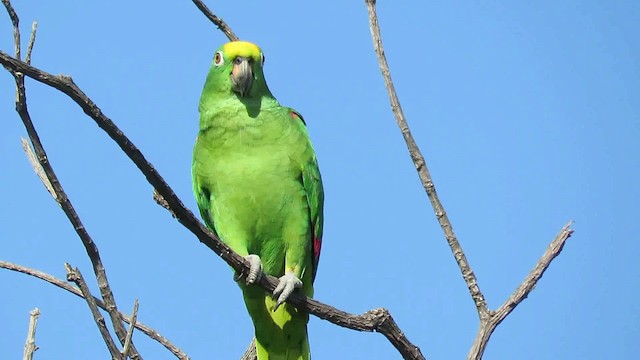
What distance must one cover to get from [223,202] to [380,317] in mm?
1632

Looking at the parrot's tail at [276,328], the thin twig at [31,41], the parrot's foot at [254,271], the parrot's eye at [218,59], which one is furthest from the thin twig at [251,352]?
the thin twig at [31,41]

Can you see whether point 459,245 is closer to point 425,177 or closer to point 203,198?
point 425,177

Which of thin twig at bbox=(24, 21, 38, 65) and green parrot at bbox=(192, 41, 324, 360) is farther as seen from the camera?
green parrot at bbox=(192, 41, 324, 360)

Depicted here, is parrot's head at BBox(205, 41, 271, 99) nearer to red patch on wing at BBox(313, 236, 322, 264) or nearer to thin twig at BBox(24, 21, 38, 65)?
red patch on wing at BBox(313, 236, 322, 264)

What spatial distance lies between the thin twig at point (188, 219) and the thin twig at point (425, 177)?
38 cm

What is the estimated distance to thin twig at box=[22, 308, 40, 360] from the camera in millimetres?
2959

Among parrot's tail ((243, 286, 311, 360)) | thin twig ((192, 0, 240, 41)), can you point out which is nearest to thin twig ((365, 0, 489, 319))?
parrot's tail ((243, 286, 311, 360))

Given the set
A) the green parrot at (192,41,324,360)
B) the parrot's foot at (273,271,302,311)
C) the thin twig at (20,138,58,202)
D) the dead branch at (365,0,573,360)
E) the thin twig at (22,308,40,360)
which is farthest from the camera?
the green parrot at (192,41,324,360)

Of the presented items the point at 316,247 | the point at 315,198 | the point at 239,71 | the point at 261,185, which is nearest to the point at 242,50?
the point at 239,71

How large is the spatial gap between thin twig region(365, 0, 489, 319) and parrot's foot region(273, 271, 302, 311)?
1.29m

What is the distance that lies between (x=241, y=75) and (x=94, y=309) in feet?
7.15

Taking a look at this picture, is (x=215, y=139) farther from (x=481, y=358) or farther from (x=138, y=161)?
(x=481, y=358)

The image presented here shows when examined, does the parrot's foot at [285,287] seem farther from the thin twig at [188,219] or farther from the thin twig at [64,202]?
the thin twig at [64,202]

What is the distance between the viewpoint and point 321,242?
16.8 ft
